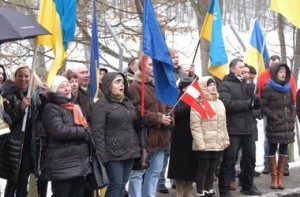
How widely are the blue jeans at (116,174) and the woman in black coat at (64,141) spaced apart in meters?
0.35

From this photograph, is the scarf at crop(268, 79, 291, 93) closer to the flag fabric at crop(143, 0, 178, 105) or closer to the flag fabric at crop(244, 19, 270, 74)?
the flag fabric at crop(244, 19, 270, 74)

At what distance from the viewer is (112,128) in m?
6.26

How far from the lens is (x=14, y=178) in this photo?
245 inches

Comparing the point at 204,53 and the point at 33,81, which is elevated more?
the point at 204,53

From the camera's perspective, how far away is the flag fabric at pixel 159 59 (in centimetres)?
668

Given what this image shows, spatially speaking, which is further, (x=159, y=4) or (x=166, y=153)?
(x=159, y=4)

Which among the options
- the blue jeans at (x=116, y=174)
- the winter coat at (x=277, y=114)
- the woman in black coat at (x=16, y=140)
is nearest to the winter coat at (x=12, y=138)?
the woman in black coat at (x=16, y=140)

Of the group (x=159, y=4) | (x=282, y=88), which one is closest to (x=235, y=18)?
(x=159, y=4)

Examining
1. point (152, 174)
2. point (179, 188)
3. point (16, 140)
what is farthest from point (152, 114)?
point (16, 140)

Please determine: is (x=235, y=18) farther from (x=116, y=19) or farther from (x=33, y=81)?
(x=33, y=81)

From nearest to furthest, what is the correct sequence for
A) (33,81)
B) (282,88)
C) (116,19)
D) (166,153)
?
(33,81) → (166,153) → (282,88) → (116,19)

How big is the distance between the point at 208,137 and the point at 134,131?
3.71 feet

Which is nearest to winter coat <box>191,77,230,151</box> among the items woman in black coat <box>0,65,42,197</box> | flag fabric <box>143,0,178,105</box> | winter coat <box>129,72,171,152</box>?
winter coat <box>129,72,171,152</box>

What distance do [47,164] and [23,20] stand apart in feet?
4.93
